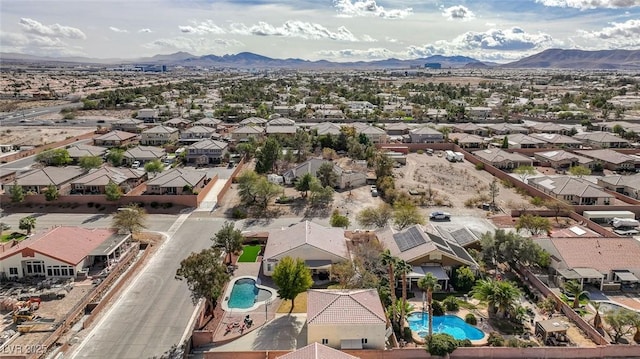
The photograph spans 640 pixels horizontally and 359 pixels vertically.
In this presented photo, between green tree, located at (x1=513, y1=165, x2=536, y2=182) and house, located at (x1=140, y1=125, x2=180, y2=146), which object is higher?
house, located at (x1=140, y1=125, x2=180, y2=146)

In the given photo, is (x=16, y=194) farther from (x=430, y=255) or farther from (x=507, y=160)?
(x=507, y=160)

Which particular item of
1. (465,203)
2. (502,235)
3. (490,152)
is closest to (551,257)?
(502,235)

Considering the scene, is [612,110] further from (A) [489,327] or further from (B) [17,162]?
(B) [17,162]

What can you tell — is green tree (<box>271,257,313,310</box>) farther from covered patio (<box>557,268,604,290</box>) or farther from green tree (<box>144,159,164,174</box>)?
green tree (<box>144,159,164,174</box>)

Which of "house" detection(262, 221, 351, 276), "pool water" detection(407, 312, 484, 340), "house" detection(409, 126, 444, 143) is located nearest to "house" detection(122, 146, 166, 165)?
"house" detection(262, 221, 351, 276)

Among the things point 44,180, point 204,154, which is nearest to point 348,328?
point 44,180
